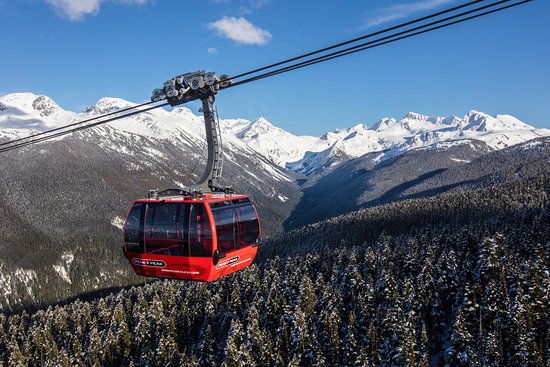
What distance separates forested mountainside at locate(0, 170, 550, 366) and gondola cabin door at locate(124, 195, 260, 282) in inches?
1585

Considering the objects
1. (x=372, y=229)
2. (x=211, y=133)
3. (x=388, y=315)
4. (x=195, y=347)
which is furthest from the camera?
(x=372, y=229)

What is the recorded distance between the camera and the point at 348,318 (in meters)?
80.1

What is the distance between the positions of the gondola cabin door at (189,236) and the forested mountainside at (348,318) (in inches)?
1585

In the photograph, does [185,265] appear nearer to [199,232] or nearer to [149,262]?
[199,232]

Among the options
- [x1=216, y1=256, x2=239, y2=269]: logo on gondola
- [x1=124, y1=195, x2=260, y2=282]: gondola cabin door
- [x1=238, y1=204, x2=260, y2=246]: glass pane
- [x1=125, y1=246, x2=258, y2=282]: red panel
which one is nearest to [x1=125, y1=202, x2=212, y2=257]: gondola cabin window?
[x1=124, y1=195, x2=260, y2=282]: gondola cabin door

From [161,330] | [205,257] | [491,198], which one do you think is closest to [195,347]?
[161,330]

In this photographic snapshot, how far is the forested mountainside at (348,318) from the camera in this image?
59594 millimetres

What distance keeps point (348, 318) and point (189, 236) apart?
65.6 m

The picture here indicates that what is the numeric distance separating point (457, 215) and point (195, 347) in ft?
393

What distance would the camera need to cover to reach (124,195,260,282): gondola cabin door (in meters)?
21.2

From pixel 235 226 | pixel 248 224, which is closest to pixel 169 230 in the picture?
pixel 235 226

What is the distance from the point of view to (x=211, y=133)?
66.5 ft

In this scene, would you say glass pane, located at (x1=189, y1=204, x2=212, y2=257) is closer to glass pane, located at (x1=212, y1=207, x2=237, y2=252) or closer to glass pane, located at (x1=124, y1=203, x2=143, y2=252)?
glass pane, located at (x1=212, y1=207, x2=237, y2=252)

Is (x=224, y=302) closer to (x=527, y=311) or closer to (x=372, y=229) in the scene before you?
(x=527, y=311)
